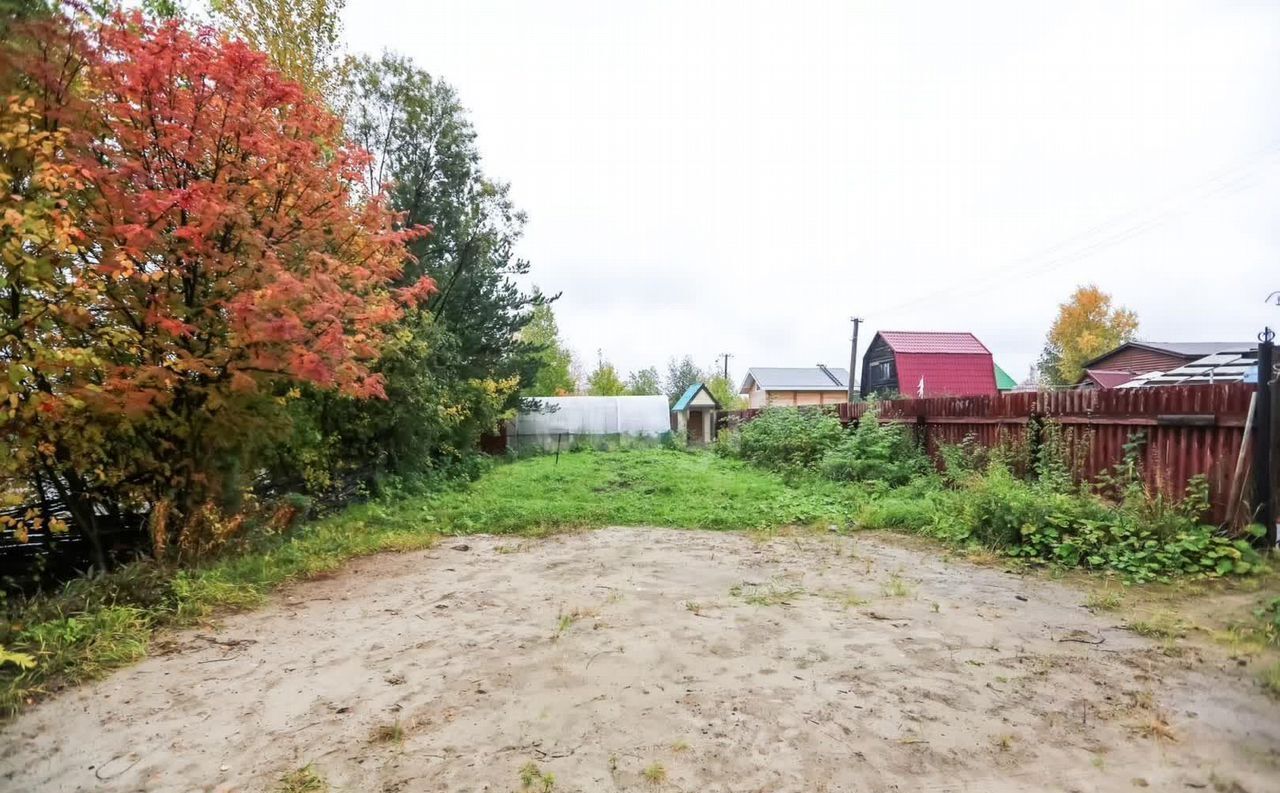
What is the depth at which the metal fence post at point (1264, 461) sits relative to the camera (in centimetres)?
512

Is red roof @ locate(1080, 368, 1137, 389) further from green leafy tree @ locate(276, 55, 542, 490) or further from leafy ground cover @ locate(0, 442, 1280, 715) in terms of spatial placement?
green leafy tree @ locate(276, 55, 542, 490)

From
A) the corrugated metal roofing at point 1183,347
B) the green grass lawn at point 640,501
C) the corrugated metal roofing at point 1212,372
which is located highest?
the corrugated metal roofing at point 1183,347

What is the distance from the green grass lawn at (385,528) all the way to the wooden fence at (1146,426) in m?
2.27

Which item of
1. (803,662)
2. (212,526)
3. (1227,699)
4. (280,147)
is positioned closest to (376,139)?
(280,147)

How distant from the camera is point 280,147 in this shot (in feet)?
17.0

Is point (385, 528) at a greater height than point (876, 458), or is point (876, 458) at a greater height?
point (876, 458)

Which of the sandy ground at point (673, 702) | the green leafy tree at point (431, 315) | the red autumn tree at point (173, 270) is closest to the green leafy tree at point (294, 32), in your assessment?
the green leafy tree at point (431, 315)

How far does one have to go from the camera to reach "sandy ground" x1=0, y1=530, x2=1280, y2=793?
2.47 m

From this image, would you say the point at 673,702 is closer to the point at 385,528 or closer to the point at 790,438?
the point at 385,528

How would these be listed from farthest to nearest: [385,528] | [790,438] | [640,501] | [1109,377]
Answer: [1109,377] → [790,438] → [640,501] → [385,528]

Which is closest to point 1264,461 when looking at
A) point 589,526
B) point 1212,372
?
point 1212,372

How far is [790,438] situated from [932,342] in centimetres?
2350

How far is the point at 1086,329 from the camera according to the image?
4088 cm

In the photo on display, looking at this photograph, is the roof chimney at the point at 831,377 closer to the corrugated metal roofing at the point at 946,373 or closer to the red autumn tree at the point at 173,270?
the corrugated metal roofing at the point at 946,373
